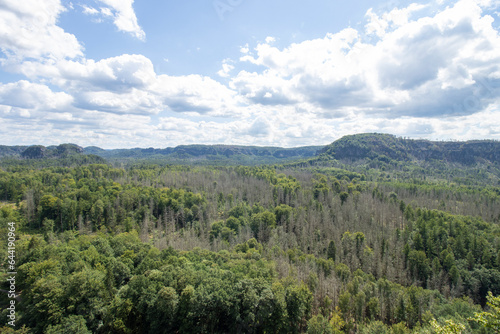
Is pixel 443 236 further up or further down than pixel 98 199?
further down

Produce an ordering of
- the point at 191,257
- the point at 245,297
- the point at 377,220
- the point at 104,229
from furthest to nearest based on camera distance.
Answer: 1. the point at 377,220
2. the point at 104,229
3. the point at 191,257
4. the point at 245,297

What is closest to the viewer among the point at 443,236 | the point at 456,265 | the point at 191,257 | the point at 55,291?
the point at 55,291

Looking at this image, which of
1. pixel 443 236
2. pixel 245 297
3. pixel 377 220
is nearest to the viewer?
pixel 245 297

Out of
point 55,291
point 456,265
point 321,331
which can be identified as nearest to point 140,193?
point 55,291

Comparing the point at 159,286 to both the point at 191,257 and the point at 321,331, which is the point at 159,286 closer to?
the point at 191,257

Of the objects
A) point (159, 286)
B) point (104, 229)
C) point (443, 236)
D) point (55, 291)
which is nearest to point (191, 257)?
point (159, 286)

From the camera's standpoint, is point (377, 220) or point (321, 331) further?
point (377, 220)

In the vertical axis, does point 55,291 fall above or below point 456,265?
above

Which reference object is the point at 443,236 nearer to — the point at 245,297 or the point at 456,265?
the point at 456,265

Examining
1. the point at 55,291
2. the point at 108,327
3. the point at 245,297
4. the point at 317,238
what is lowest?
the point at 317,238
